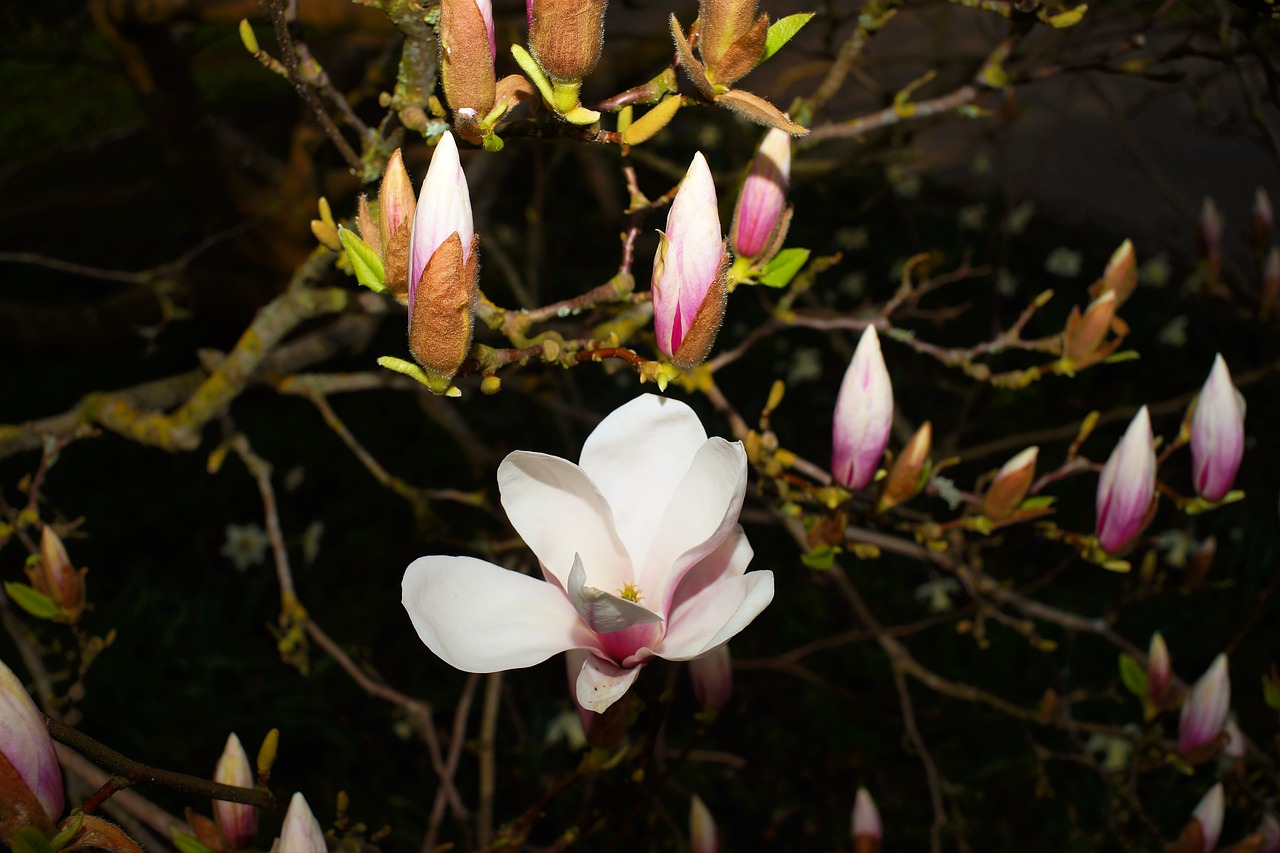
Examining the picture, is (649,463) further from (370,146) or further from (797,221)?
(797,221)

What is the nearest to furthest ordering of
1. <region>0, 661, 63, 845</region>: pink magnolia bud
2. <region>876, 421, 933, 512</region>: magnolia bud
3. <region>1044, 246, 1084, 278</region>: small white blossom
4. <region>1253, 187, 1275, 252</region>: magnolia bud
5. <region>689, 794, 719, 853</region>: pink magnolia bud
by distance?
<region>0, 661, 63, 845</region>: pink magnolia bud < <region>876, 421, 933, 512</region>: magnolia bud < <region>689, 794, 719, 853</region>: pink magnolia bud < <region>1253, 187, 1275, 252</region>: magnolia bud < <region>1044, 246, 1084, 278</region>: small white blossom

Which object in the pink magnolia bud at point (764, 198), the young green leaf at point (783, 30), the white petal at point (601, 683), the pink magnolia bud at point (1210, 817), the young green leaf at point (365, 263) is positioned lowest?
the pink magnolia bud at point (1210, 817)

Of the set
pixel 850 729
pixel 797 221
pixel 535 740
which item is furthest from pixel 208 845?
pixel 797 221

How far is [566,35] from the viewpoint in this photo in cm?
59

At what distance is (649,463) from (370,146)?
0.39 meters

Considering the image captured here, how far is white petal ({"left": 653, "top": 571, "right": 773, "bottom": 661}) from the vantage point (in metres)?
0.57

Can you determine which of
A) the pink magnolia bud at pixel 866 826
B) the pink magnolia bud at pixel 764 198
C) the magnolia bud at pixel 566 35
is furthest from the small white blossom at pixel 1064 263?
the magnolia bud at pixel 566 35

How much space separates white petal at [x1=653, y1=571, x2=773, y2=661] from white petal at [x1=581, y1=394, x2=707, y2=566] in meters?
0.06

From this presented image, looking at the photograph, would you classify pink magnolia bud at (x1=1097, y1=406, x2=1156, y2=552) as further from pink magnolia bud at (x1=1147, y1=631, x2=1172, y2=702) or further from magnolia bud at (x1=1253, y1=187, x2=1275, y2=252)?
magnolia bud at (x1=1253, y1=187, x2=1275, y2=252)

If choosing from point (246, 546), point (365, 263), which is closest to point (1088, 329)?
point (365, 263)

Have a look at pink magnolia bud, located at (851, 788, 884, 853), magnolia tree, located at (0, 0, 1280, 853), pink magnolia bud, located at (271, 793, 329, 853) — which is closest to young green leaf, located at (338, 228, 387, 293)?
magnolia tree, located at (0, 0, 1280, 853)

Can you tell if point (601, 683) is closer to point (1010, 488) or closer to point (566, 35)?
point (566, 35)

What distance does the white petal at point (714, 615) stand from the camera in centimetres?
57

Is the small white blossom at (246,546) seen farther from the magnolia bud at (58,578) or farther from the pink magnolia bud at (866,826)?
the pink magnolia bud at (866,826)
